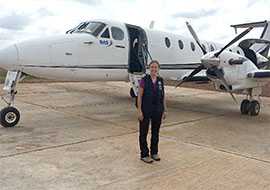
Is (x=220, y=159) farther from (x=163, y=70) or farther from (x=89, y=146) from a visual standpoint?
(x=163, y=70)

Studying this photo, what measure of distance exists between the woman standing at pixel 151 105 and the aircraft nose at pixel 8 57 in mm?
3533

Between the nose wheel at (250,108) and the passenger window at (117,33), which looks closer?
the passenger window at (117,33)

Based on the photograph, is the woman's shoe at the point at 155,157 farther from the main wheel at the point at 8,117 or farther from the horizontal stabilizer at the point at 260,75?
the horizontal stabilizer at the point at 260,75

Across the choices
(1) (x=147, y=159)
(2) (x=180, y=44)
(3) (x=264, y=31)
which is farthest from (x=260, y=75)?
(1) (x=147, y=159)

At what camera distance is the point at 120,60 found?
10242 mm

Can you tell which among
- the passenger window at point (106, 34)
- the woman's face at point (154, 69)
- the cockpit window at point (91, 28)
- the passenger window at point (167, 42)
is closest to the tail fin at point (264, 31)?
the passenger window at point (167, 42)

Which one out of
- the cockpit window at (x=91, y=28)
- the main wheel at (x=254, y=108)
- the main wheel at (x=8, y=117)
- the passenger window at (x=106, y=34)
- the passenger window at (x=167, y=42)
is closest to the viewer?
the main wheel at (x=8, y=117)

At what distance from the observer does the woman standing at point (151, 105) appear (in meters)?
5.53

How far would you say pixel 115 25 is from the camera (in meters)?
10.3

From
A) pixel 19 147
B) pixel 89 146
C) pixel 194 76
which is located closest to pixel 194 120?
pixel 194 76

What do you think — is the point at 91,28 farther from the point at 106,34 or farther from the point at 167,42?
the point at 167,42

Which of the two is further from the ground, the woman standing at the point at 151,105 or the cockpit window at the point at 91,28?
the cockpit window at the point at 91,28

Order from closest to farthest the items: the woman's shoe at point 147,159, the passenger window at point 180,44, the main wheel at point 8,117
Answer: the woman's shoe at point 147,159
the main wheel at point 8,117
the passenger window at point 180,44

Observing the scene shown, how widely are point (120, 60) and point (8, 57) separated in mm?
3675
